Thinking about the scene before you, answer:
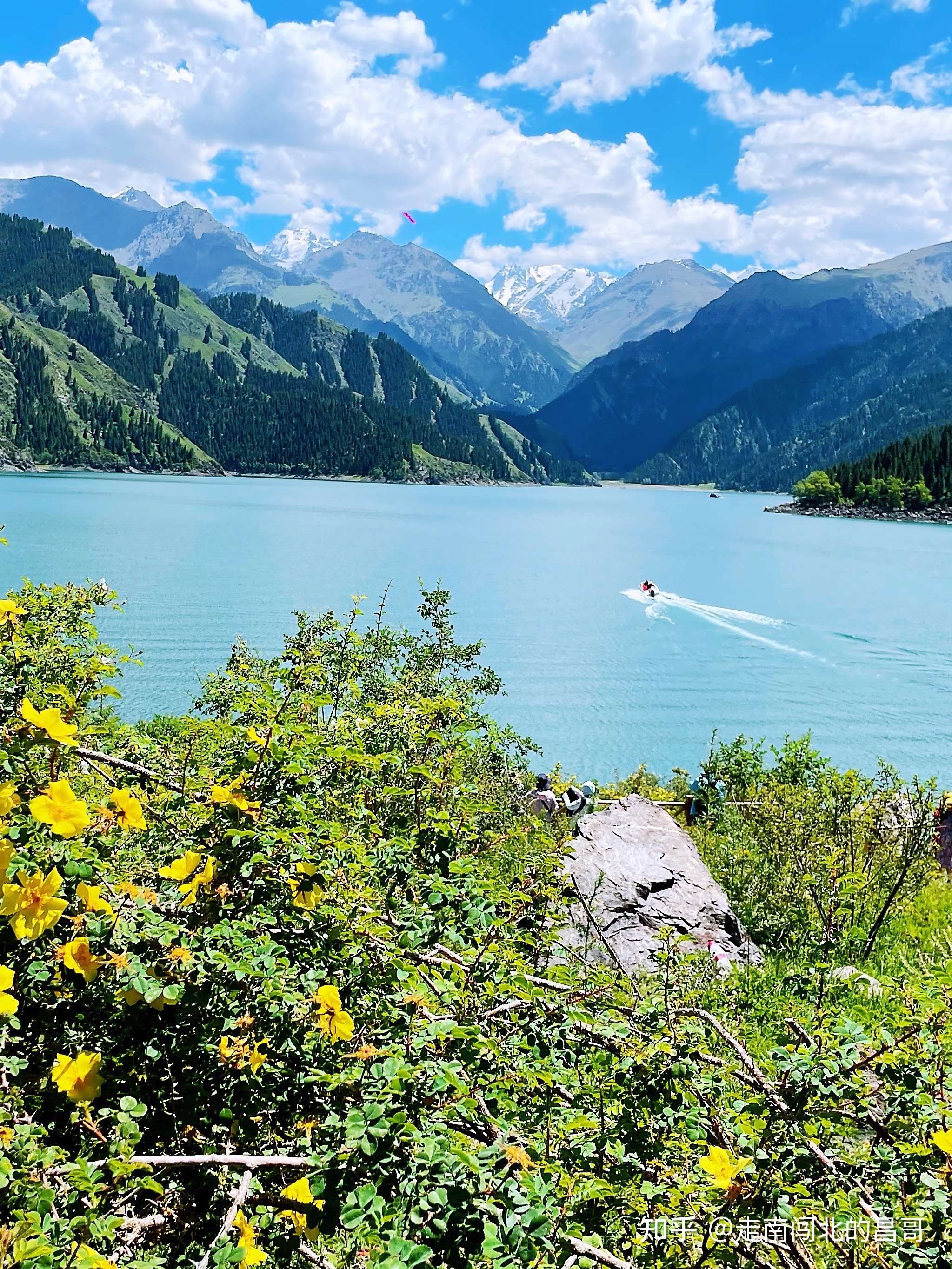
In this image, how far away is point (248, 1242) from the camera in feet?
6.85

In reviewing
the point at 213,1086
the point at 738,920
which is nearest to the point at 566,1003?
the point at 213,1086

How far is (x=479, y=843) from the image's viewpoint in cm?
420

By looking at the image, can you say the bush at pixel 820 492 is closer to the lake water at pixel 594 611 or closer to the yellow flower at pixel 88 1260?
the lake water at pixel 594 611

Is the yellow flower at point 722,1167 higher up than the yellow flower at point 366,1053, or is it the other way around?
the yellow flower at point 366,1053

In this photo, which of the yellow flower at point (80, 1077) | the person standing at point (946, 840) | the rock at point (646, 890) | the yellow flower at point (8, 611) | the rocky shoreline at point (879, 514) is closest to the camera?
the yellow flower at point (80, 1077)

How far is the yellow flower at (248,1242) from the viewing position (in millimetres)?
1955

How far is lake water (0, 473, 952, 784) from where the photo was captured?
32875mm

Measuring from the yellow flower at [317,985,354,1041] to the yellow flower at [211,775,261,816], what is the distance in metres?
0.59

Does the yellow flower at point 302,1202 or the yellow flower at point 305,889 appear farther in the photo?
the yellow flower at point 305,889

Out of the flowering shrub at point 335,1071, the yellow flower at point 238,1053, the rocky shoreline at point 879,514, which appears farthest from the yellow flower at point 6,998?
the rocky shoreline at point 879,514

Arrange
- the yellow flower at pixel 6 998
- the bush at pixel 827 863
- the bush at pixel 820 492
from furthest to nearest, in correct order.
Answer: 1. the bush at pixel 820 492
2. the bush at pixel 827 863
3. the yellow flower at pixel 6 998

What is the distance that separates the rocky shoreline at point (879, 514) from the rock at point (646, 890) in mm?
147906

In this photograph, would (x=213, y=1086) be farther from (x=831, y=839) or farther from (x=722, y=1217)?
(x=831, y=839)

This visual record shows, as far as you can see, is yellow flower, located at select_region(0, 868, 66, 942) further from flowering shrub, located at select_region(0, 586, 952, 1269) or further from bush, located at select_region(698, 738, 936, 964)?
bush, located at select_region(698, 738, 936, 964)
